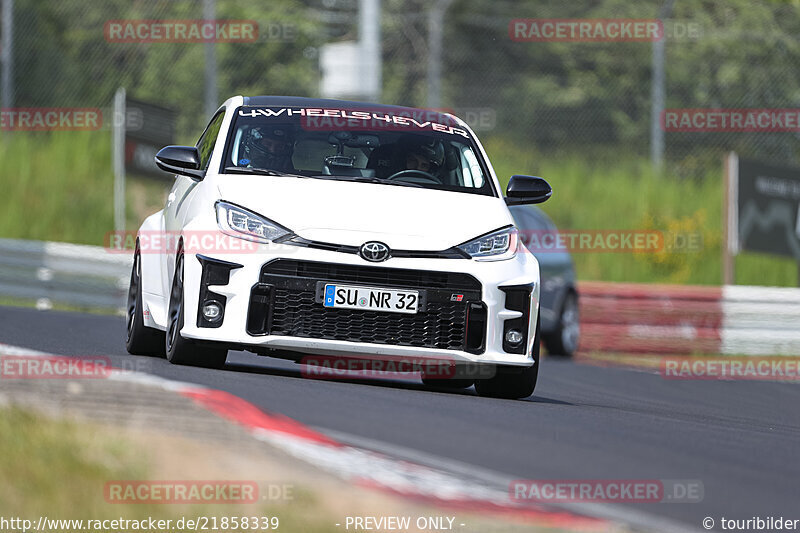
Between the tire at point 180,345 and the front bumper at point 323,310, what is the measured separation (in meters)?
0.12

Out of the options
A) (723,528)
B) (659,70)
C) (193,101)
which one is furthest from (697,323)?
(723,528)

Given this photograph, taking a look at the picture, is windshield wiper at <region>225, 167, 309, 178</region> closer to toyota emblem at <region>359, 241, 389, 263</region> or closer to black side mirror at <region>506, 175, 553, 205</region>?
toyota emblem at <region>359, 241, 389, 263</region>

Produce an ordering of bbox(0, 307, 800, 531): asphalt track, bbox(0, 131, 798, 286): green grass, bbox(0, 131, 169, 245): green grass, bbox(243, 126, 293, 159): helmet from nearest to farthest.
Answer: bbox(0, 307, 800, 531): asphalt track → bbox(243, 126, 293, 159): helmet → bbox(0, 131, 798, 286): green grass → bbox(0, 131, 169, 245): green grass

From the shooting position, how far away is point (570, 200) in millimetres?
25062

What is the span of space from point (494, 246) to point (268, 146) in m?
1.60

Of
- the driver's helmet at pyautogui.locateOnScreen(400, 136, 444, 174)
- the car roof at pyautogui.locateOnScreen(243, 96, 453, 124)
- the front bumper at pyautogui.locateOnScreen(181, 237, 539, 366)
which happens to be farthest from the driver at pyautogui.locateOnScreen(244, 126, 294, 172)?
the front bumper at pyautogui.locateOnScreen(181, 237, 539, 366)

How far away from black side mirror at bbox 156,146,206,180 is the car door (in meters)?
0.07

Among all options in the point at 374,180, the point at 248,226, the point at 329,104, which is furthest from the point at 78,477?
the point at 329,104

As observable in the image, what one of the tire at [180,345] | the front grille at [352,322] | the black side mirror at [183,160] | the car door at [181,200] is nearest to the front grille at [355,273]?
the front grille at [352,322]

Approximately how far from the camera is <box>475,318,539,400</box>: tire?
28.4 ft

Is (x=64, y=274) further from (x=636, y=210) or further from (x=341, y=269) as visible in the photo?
(x=341, y=269)

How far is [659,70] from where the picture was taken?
2111 centimetres

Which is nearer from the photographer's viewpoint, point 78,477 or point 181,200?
point 78,477

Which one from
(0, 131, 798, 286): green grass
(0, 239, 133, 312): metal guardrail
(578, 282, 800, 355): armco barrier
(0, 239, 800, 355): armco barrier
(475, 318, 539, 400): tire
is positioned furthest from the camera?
(0, 131, 798, 286): green grass
